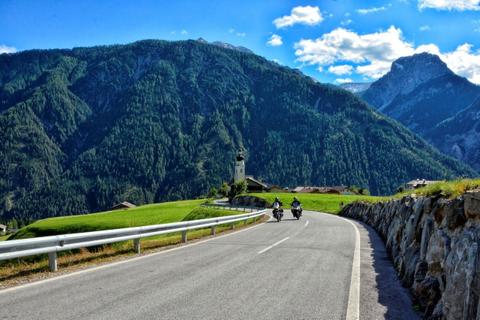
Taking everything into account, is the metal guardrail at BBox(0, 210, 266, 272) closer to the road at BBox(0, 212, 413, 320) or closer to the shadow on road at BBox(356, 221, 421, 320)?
the road at BBox(0, 212, 413, 320)

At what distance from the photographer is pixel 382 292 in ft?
28.4

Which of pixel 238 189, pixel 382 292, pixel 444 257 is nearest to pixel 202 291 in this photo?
pixel 382 292

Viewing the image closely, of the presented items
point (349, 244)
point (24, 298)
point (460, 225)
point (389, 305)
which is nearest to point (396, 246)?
point (349, 244)

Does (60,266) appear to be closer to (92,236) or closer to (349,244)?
(92,236)

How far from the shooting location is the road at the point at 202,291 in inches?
258

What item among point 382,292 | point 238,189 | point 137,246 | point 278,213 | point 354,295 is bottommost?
A: point 238,189

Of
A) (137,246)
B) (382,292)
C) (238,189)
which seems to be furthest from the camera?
(238,189)

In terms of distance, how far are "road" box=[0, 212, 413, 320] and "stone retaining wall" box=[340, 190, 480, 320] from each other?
890mm

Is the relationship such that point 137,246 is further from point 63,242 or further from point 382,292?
point 382,292

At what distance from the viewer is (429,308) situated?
22.9 ft

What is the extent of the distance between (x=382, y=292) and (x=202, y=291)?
359cm

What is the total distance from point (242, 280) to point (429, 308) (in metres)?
3.63

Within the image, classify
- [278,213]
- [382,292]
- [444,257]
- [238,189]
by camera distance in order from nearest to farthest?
[444,257]
[382,292]
[278,213]
[238,189]

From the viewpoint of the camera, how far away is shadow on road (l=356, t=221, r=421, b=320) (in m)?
7.12
